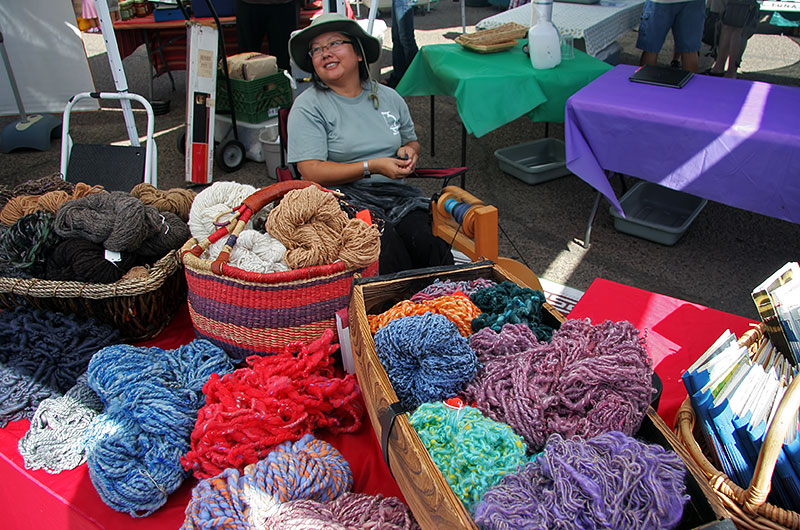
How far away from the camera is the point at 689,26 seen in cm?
461

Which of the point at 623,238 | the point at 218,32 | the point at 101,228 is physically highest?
the point at 218,32

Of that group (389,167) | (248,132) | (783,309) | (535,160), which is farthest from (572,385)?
(248,132)

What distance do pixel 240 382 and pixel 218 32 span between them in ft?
11.0

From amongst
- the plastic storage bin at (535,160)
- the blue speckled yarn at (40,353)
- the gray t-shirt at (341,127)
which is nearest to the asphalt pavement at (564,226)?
the plastic storage bin at (535,160)

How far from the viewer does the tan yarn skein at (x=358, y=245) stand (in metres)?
1.34

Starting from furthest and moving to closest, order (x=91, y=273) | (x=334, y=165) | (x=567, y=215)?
(x=567, y=215)
(x=334, y=165)
(x=91, y=273)

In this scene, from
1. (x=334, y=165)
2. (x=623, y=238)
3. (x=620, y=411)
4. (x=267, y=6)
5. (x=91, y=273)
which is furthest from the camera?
(x=267, y=6)

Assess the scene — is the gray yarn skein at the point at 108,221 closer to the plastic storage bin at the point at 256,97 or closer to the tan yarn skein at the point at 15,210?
the tan yarn skein at the point at 15,210

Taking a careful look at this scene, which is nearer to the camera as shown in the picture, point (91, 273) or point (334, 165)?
point (91, 273)

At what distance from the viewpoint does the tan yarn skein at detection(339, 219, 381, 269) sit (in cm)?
134

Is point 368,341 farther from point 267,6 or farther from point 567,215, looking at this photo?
point 267,6

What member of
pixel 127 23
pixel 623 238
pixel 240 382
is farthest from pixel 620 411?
pixel 127 23

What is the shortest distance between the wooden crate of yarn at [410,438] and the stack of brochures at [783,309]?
325mm

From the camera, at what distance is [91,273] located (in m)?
1.41
